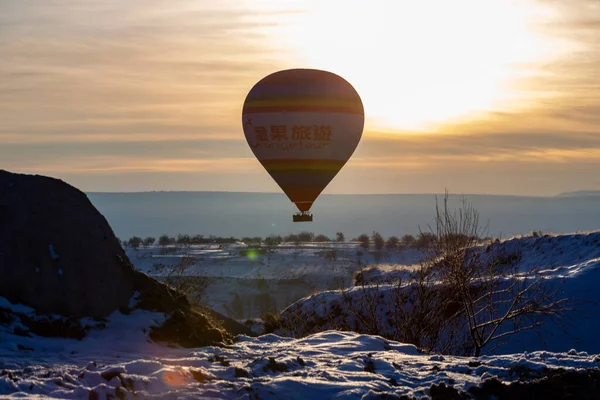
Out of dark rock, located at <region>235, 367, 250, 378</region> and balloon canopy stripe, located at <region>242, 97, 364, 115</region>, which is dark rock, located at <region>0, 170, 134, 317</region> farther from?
balloon canopy stripe, located at <region>242, 97, 364, 115</region>

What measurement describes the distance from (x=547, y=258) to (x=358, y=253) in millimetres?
96566

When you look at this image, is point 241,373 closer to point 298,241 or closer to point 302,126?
point 302,126

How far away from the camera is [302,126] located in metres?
32.8

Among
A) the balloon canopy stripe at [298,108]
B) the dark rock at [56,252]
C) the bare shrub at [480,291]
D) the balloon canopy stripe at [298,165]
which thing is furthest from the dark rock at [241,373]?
the balloon canopy stripe at [298,165]

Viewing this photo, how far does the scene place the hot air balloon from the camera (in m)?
32.6

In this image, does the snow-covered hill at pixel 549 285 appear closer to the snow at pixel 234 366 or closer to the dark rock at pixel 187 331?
the dark rock at pixel 187 331

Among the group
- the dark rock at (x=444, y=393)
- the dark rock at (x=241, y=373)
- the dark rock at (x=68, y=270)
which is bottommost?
the dark rock at (x=444, y=393)

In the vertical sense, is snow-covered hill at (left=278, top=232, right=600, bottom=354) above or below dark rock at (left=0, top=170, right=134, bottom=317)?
below

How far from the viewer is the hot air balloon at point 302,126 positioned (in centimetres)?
3259

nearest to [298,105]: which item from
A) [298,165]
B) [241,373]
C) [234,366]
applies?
[298,165]

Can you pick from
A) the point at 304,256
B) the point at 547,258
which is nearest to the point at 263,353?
the point at 547,258

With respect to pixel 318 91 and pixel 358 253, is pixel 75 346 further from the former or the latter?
pixel 358 253

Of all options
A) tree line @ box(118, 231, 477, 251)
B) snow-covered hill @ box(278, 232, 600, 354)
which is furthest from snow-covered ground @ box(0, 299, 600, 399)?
tree line @ box(118, 231, 477, 251)

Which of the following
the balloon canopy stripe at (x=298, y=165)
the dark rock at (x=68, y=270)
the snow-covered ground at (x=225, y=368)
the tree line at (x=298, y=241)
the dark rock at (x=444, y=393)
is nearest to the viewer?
the snow-covered ground at (x=225, y=368)
